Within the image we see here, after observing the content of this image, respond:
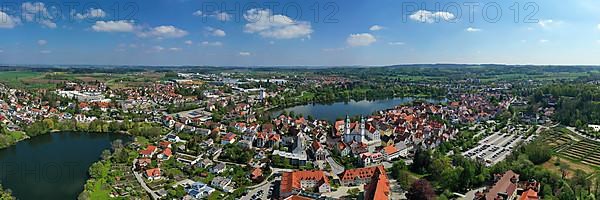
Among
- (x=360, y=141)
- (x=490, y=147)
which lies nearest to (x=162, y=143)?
(x=360, y=141)

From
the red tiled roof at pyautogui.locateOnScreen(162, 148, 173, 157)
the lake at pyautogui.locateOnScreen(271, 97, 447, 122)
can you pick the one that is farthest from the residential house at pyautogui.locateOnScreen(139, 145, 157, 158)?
the lake at pyautogui.locateOnScreen(271, 97, 447, 122)

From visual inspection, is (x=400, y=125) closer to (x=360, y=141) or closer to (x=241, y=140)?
(x=360, y=141)

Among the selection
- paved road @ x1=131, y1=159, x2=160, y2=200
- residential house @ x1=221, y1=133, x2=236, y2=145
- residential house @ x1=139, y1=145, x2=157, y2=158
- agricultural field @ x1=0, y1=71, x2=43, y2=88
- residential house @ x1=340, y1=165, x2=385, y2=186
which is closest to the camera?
paved road @ x1=131, y1=159, x2=160, y2=200

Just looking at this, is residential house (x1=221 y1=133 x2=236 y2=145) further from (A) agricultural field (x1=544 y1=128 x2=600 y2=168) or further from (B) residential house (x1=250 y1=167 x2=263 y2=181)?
(A) agricultural field (x1=544 y1=128 x2=600 y2=168)

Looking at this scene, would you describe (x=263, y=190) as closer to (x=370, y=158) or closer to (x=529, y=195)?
(x=370, y=158)

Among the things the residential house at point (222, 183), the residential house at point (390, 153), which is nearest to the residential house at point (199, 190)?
the residential house at point (222, 183)

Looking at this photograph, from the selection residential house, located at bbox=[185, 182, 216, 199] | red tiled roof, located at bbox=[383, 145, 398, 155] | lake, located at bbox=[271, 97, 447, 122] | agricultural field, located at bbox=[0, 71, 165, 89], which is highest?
agricultural field, located at bbox=[0, 71, 165, 89]
